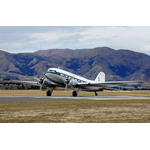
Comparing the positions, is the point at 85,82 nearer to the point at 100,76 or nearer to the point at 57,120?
the point at 100,76

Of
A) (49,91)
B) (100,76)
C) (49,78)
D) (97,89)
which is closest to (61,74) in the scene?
(49,78)

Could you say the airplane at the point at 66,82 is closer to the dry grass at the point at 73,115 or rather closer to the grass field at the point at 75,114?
the grass field at the point at 75,114

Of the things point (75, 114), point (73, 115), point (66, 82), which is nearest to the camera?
point (73, 115)

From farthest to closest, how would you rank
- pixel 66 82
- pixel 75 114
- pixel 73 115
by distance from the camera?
pixel 66 82 → pixel 75 114 → pixel 73 115

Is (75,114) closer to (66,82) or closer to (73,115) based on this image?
(73,115)

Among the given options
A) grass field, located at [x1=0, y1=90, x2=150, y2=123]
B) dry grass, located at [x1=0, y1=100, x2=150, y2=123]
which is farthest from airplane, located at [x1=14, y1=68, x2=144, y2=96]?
dry grass, located at [x1=0, y1=100, x2=150, y2=123]

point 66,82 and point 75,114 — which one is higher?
point 66,82

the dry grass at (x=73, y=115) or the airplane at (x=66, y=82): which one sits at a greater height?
the airplane at (x=66, y=82)

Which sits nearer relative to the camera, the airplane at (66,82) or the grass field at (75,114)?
the grass field at (75,114)

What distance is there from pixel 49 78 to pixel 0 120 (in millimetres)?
32330

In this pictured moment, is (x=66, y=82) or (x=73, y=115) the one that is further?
(x=66, y=82)

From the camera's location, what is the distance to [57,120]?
1866 centimetres

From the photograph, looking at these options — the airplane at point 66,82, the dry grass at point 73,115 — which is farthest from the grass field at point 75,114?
the airplane at point 66,82

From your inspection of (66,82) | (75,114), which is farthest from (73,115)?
(66,82)
